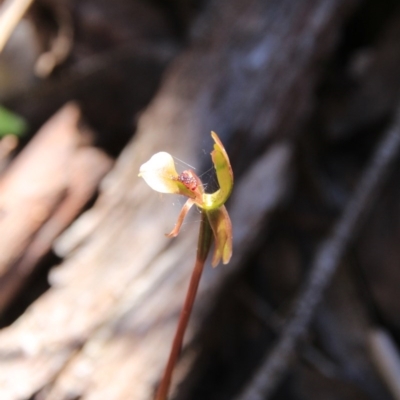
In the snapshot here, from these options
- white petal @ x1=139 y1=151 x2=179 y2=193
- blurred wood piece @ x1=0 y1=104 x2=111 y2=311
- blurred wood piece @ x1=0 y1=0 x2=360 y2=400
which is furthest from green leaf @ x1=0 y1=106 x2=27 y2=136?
white petal @ x1=139 y1=151 x2=179 y2=193

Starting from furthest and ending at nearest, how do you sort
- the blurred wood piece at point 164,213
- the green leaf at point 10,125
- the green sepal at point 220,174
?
the green leaf at point 10,125 < the blurred wood piece at point 164,213 < the green sepal at point 220,174

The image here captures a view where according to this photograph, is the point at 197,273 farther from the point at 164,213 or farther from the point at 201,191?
the point at 164,213

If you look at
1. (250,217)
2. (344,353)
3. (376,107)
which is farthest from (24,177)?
(376,107)

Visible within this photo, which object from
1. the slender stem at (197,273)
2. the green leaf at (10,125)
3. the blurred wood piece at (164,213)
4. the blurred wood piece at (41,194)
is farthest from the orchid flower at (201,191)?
the green leaf at (10,125)

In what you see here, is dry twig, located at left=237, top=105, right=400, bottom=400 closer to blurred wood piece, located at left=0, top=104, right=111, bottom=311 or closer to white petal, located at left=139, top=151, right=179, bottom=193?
blurred wood piece, located at left=0, top=104, right=111, bottom=311

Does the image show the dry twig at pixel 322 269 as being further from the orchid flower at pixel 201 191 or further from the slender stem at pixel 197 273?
the orchid flower at pixel 201 191
